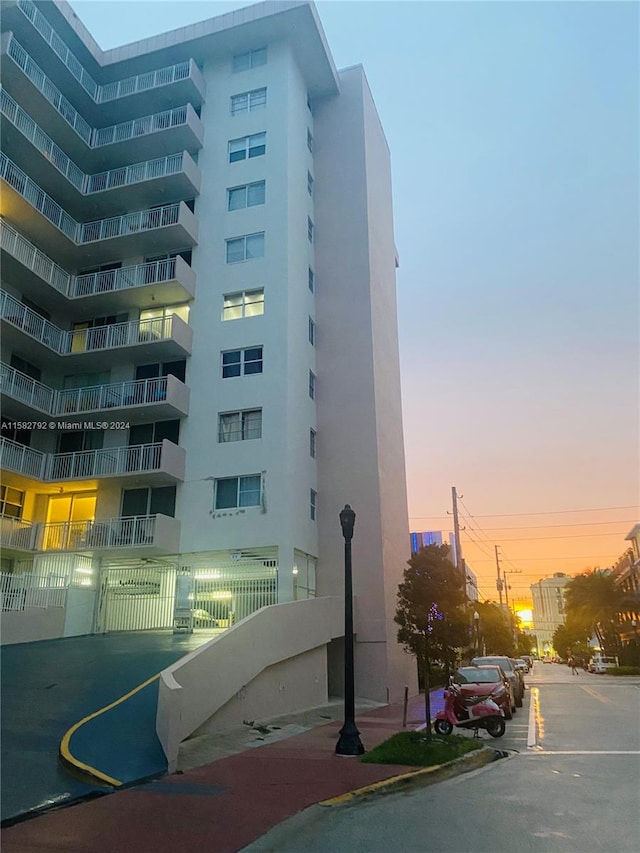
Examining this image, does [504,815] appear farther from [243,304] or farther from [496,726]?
[243,304]

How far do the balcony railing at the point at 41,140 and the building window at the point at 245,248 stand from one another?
800cm

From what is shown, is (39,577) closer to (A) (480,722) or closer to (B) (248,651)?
(B) (248,651)

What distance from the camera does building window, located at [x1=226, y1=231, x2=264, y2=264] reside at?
93.0 feet

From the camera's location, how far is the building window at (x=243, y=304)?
89.8ft

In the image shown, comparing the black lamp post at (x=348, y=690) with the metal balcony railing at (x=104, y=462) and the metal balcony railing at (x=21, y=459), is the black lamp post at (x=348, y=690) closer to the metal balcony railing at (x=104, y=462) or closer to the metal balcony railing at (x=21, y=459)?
the metal balcony railing at (x=104, y=462)

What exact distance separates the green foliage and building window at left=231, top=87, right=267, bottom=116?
94.4ft

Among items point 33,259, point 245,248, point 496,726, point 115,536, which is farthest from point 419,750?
point 33,259

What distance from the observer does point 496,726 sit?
1527cm

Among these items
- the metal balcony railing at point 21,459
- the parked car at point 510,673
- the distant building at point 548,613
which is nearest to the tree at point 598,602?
the parked car at point 510,673

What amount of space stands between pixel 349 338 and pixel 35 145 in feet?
52.4

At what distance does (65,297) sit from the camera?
2827 centimetres

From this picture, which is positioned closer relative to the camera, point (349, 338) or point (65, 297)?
point (65, 297)

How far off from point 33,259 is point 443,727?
23.7 m

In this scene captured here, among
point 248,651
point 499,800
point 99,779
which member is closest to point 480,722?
point 248,651
